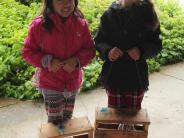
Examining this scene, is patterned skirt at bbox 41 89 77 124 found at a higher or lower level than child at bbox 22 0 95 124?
lower

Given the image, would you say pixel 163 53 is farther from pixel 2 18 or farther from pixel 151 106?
pixel 2 18

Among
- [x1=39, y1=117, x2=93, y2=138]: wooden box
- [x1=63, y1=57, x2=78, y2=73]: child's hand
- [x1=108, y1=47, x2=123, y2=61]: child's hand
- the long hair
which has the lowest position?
[x1=39, y1=117, x2=93, y2=138]: wooden box

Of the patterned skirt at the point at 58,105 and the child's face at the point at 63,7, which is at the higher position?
the child's face at the point at 63,7

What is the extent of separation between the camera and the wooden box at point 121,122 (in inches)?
126

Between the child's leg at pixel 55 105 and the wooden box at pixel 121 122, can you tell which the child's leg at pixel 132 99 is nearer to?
the wooden box at pixel 121 122

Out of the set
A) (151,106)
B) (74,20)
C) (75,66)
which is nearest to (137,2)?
(74,20)

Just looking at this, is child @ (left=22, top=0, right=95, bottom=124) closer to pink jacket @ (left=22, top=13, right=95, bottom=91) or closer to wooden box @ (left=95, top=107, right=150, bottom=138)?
pink jacket @ (left=22, top=13, right=95, bottom=91)

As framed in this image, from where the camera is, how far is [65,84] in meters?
3.03

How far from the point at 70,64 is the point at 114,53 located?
355 mm

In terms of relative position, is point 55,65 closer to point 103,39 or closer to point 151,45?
point 103,39

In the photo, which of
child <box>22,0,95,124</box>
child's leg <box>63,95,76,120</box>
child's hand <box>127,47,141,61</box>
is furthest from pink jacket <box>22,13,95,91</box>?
child's hand <box>127,47,141,61</box>

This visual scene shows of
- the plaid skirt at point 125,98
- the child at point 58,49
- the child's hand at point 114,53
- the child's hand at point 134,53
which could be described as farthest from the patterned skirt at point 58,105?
the child's hand at point 134,53

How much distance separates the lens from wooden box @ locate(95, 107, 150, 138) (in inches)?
126

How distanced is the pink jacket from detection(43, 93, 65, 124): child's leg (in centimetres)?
8
